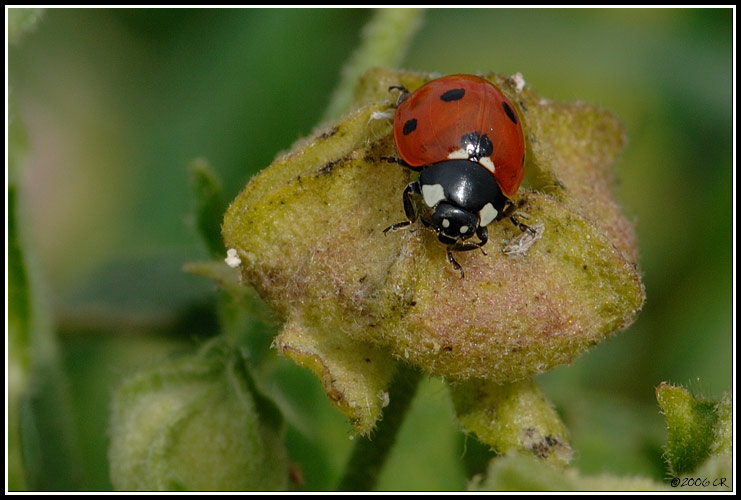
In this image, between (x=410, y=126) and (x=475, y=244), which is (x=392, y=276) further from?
(x=410, y=126)

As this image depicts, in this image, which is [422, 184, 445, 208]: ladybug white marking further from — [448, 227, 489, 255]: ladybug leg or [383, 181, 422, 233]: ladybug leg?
[448, 227, 489, 255]: ladybug leg

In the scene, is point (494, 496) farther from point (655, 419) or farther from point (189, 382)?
point (655, 419)

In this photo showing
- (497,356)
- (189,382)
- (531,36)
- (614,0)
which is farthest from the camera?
(531,36)

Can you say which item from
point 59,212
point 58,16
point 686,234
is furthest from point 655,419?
point 58,16

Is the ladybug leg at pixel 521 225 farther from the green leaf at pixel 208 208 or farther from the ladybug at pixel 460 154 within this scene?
the green leaf at pixel 208 208

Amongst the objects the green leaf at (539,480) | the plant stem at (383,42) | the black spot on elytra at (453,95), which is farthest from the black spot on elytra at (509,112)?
the plant stem at (383,42)

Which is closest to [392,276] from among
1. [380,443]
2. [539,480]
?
[539,480]
